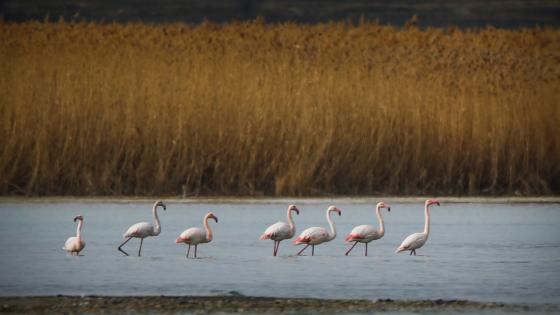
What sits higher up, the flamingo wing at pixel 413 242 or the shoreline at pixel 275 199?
the shoreline at pixel 275 199

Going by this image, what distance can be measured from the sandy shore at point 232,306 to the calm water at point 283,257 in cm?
27

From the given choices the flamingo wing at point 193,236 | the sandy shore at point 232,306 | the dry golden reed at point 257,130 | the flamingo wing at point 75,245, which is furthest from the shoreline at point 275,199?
the sandy shore at point 232,306

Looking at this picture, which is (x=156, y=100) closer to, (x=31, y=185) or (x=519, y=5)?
(x=31, y=185)

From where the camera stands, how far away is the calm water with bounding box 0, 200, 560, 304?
28.8ft

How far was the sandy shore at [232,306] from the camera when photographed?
787 cm

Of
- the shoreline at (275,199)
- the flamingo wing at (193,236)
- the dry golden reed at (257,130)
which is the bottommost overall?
the flamingo wing at (193,236)

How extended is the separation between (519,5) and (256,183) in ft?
53.7

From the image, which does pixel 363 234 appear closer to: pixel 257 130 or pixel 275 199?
pixel 275 199

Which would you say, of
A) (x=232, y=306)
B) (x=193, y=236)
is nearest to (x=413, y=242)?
(x=193, y=236)

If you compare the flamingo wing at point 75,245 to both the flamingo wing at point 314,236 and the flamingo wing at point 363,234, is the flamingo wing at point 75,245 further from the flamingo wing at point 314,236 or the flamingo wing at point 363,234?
the flamingo wing at point 363,234

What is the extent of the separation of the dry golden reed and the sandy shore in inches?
272

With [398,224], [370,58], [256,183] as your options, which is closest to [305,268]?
[398,224]

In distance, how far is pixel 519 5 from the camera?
99.2 ft

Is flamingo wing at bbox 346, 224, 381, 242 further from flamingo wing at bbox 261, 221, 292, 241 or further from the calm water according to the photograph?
flamingo wing at bbox 261, 221, 292, 241
